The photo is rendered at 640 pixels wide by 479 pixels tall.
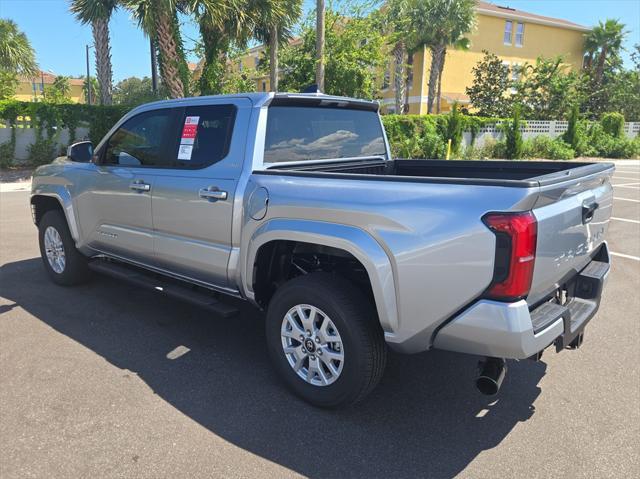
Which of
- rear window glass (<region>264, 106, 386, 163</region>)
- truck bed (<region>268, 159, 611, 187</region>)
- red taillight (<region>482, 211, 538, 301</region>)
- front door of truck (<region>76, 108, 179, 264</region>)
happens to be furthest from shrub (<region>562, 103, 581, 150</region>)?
red taillight (<region>482, 211, 538, 301</region>)

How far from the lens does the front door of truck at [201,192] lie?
350 centimetres

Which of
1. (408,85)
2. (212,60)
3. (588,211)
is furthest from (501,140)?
(588,211)

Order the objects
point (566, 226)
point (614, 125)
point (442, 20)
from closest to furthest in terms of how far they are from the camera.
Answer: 1. point (566, 226)
2. point (614, 125)
3. point (442, 20)

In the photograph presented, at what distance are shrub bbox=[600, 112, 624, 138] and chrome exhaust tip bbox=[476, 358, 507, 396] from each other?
32.3m

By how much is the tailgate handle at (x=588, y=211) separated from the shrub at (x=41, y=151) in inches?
674

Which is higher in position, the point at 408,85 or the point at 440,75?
the point at 440,75

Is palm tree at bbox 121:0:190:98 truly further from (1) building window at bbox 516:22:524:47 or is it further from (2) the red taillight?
(1) building window at bbox 516:22:524:47

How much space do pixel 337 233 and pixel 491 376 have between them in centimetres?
112

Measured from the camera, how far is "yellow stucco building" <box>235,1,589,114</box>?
36.4 metres

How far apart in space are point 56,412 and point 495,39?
A: 40.3 meters

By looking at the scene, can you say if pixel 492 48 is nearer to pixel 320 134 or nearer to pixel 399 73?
pixel 399 73

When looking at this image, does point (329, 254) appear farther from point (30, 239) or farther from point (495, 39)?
point (495, 39)

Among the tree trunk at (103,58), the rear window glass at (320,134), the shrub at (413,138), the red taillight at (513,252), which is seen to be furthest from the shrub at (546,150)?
the red taillight at (513,252)

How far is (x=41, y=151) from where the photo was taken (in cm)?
1653
